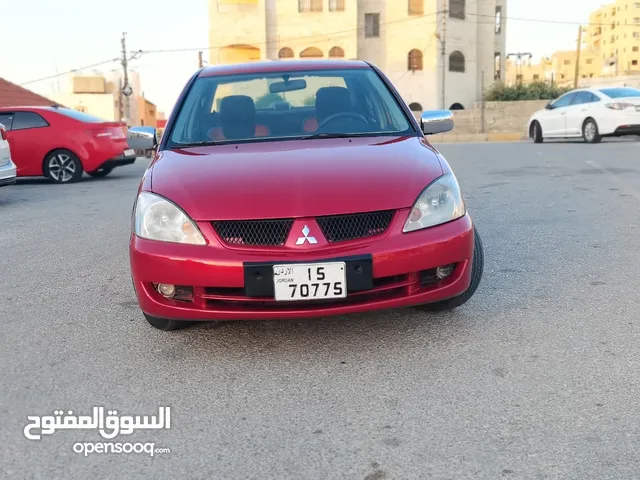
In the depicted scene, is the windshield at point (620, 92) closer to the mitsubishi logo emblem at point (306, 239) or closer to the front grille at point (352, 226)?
the front grille at point (352, 226)

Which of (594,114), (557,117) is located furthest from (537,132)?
(594,114)

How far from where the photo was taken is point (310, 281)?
9.80 ft

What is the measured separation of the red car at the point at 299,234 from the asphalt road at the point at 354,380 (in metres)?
0.26

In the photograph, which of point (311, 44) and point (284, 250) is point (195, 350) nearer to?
point (284, 250)

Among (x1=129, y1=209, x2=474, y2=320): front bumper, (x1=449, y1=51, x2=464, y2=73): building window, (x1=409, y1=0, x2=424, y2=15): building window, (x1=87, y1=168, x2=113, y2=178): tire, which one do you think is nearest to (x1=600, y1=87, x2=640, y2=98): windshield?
(x1=87, y1=168, x2=113, y2=178): tire

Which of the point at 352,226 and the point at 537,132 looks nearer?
the point at 352,226

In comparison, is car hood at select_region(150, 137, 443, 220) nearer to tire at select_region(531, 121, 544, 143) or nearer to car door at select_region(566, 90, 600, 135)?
car door at select_region(566, 90, 600, 135)

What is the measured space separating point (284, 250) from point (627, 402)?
1.46 meters

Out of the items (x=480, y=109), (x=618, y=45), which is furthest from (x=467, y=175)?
(x=618, y=45)

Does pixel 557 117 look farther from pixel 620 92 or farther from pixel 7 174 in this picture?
pixel 7 174

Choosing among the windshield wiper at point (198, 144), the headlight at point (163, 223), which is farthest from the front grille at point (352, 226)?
the windshield wiper at point (198, 144)

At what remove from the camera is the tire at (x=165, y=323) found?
352cm

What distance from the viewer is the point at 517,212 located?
7133 millimetres

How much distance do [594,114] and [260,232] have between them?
15.8 meters
